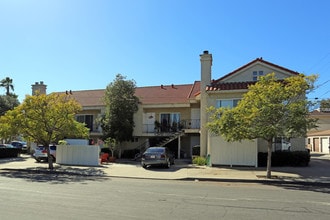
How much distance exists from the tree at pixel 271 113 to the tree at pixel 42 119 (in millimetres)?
10892

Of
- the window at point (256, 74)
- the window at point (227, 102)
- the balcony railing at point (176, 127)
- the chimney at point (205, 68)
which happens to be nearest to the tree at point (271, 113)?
the window at point (227, 102)

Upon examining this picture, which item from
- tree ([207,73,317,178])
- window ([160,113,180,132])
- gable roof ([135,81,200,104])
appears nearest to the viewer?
tree ([207,73,317,178])

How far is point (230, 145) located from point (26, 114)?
1426 centimetres

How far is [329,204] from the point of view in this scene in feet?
33.1

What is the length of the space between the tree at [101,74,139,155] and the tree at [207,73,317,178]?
50.1ft

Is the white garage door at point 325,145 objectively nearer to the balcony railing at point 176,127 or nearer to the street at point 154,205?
the balcony railing at point 176,127

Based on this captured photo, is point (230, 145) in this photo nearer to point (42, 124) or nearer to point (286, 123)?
point (286, 123)

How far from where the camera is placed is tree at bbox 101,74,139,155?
31.9 metres

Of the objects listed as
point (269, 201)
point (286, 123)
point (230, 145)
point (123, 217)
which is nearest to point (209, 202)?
point (269, 201)

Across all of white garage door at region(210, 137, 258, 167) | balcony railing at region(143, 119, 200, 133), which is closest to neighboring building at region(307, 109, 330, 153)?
balcony railing at region(143, 119, 200, 133)

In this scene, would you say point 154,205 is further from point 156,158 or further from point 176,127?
point 176,127

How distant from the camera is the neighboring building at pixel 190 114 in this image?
80.6 ft

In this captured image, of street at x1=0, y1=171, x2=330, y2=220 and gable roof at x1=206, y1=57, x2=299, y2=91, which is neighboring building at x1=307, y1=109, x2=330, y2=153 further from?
street at x1=0, y1=171, x2=330, y2=220

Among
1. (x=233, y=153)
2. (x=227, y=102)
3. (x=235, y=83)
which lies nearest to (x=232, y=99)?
(x=227, y=102)
